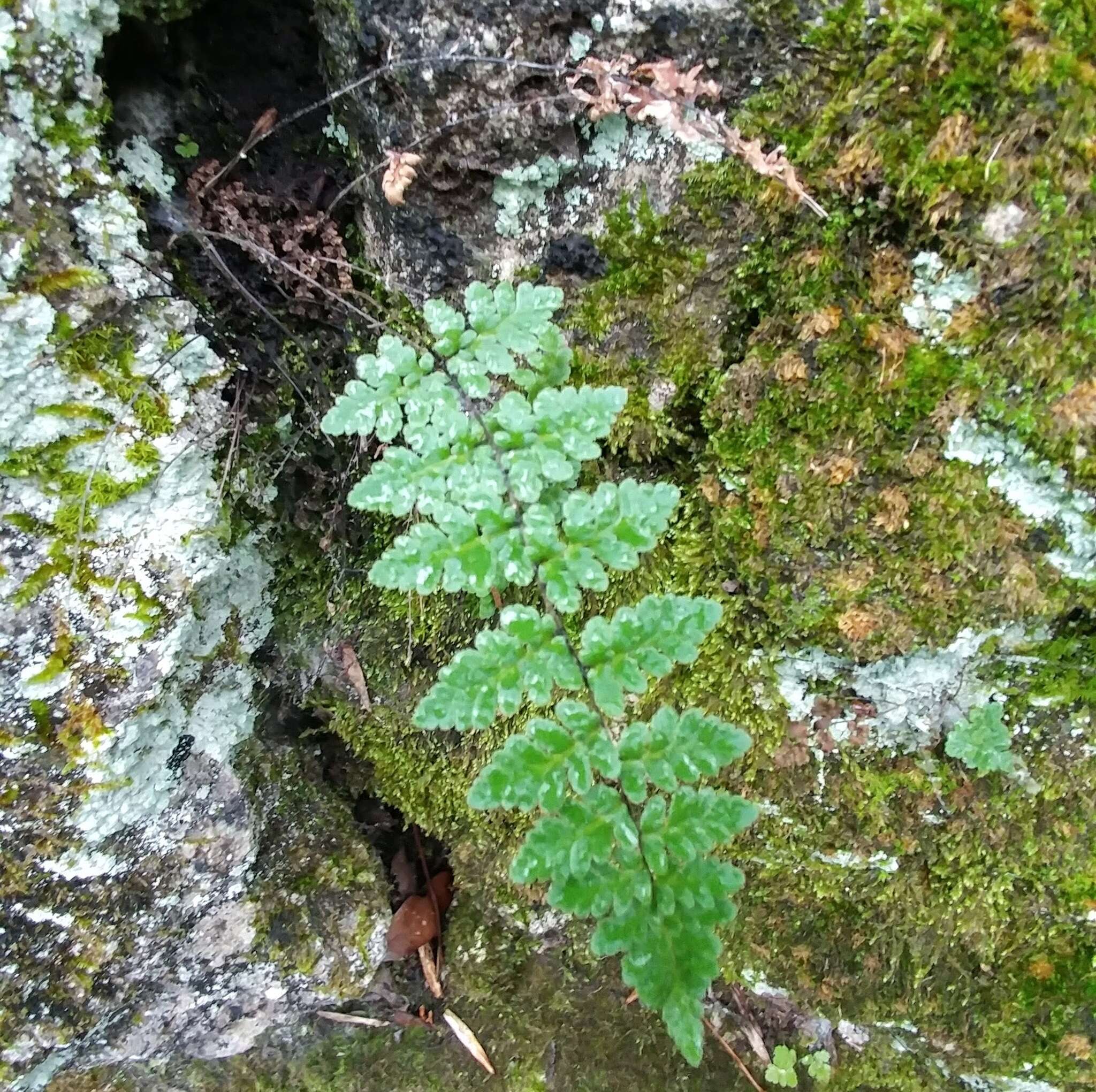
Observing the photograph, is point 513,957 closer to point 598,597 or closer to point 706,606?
point 598,597

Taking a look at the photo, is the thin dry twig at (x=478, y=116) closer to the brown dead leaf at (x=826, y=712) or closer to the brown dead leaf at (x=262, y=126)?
the brown dead leaf at (x=262, y=126)

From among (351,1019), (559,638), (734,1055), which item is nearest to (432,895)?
(351,1019)

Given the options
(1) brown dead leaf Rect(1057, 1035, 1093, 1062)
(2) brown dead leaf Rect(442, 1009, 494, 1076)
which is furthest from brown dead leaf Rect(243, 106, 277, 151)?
(1) brown dead leaf Rect(1057, 1035, 1093, 1062)

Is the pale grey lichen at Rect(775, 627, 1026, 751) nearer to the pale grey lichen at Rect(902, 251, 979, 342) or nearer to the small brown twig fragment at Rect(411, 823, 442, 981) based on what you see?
the pale grey lichen at Rect(902, 251, 979, 342)

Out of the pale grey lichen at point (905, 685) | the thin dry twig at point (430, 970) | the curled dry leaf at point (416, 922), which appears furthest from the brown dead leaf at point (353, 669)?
the pale grey lichen at point (905, 685)

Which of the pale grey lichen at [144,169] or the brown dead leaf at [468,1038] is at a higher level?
the pale grey lichen at [144,169]

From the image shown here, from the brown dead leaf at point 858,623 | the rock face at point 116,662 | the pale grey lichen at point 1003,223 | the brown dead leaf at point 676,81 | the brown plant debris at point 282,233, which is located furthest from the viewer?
the brown plant debris at point 282,233
